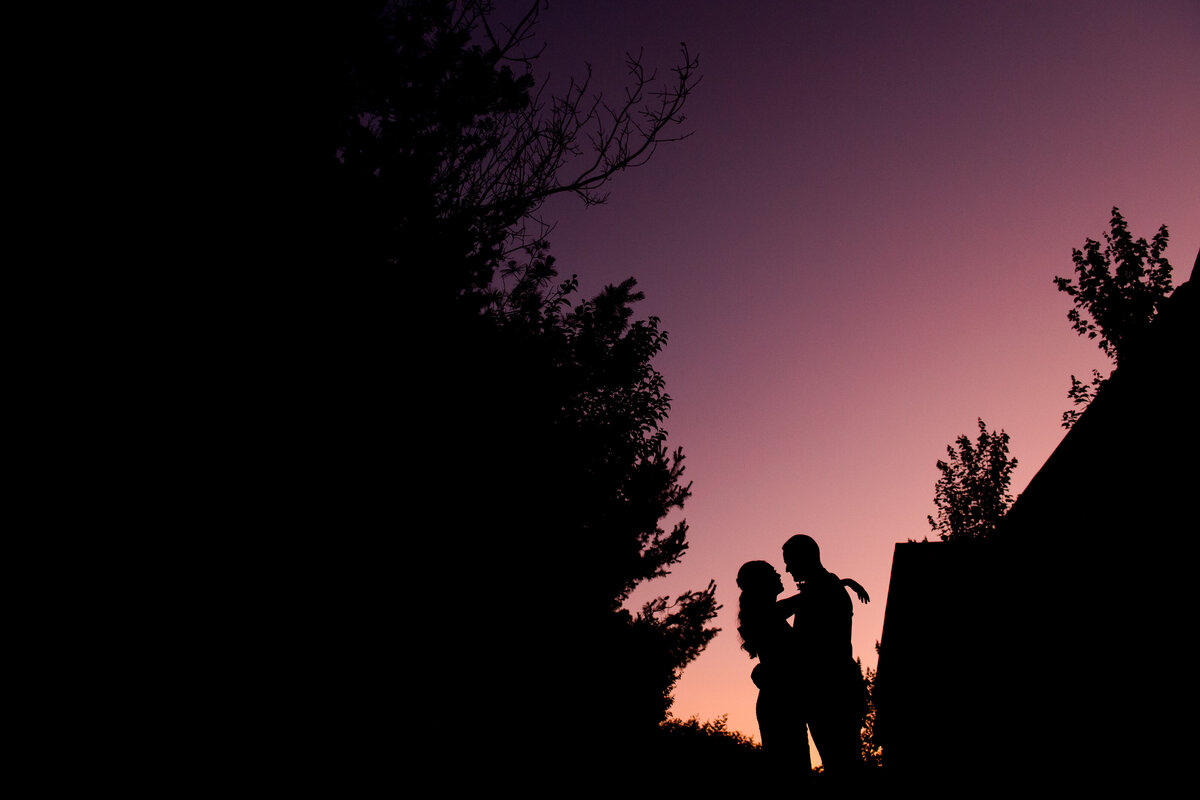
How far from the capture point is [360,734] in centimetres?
411

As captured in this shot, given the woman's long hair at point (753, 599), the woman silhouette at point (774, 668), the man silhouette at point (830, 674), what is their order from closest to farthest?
the man silhouette at point (830, 674) → the woman silhouette at point (774, 668) → the woman's long hair at point (753, 599)

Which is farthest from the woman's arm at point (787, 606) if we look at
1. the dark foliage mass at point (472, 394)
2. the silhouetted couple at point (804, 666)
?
the dark foliage mass at point (472, 394)

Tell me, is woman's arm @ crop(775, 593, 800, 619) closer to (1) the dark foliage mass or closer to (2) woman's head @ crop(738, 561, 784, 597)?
(2) woman's head @ crop(738, 561, 784, 597)

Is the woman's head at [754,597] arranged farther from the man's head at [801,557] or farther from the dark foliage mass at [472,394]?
the dark foliage mass at [472,394]

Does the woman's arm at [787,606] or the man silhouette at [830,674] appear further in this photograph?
the woman's arm at [787,606]

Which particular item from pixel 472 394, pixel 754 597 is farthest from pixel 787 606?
pixel 472 394

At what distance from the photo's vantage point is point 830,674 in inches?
128

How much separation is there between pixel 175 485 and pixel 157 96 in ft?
9.70

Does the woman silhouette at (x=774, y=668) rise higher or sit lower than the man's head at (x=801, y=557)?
lower

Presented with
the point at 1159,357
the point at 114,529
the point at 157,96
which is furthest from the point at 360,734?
the point at 1159,357

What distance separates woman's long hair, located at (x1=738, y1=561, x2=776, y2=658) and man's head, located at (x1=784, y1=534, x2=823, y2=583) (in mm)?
138

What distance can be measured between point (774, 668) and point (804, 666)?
0.57 feet

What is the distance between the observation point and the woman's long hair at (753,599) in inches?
136

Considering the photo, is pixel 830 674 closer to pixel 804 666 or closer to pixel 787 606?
pixel 804 666
